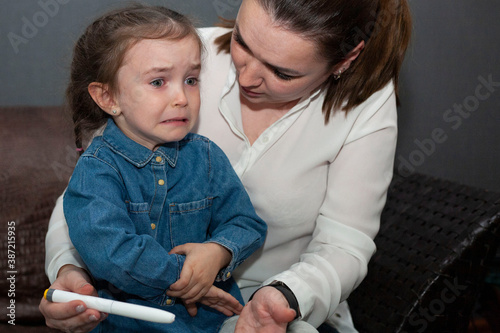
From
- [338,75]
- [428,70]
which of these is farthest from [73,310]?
[428,70]

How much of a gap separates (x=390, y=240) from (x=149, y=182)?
878mm

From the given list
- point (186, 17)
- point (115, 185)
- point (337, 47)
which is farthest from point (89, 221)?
point (337, 47)

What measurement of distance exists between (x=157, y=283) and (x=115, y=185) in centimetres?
22

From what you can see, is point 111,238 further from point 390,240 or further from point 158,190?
point 390,240

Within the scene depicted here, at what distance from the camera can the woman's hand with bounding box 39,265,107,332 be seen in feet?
3.32

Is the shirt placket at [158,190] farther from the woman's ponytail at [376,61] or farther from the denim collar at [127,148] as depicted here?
the woman's ponytail at [376,61]

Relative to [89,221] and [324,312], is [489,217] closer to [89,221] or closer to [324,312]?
[324,312]

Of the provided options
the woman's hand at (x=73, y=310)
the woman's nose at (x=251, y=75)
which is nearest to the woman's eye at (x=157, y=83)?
the woman's nose at (x=251, y=75)

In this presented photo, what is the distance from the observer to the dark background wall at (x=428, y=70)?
198 cm

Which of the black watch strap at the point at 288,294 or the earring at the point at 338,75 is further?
the earring at the point at 338,75

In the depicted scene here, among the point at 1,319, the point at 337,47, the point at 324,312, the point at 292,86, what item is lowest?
the point at 1,319

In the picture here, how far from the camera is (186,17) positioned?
4.09 feet

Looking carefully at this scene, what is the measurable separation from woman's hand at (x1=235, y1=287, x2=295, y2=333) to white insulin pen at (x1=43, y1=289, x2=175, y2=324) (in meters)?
0.22

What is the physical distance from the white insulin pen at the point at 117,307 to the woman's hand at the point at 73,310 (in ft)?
0.05
